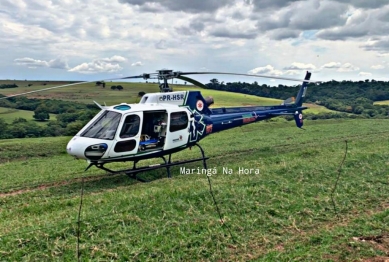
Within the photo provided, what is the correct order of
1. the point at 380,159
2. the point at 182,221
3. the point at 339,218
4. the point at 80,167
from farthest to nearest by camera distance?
1. the point at 80,167
2. the point at 380,159
3. the point at 339,218
4. the point at 182,221

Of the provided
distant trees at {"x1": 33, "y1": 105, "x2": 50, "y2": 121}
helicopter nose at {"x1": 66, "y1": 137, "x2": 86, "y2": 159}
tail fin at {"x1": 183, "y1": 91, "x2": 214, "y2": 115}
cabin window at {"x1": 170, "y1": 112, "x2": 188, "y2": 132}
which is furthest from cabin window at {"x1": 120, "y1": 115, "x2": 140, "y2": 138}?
distant trees at {"x1": 33, "y1": 105, "x2": 50, "y2": 121}

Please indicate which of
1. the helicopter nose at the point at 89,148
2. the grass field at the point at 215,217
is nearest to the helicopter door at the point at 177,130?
the grass field at the point at 215,217

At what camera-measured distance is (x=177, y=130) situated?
11.4 m

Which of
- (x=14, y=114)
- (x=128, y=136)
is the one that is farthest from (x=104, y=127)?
(x=14, y=114)

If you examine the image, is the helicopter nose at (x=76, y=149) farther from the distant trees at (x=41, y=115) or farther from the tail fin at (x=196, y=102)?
the distant trees at (x=41, y=115)

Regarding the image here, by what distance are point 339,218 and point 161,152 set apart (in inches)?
231

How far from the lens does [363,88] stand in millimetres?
72188

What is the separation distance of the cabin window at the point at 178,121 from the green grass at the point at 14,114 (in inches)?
1034

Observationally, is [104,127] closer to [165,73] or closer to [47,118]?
[165,73]

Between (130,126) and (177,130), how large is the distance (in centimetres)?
183

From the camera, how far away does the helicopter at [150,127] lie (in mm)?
9711

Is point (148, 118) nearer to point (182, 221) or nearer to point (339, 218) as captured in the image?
point (182, 221)

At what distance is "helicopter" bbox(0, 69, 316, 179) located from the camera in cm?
971

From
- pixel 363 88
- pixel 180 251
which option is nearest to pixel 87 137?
pixel 180 251
